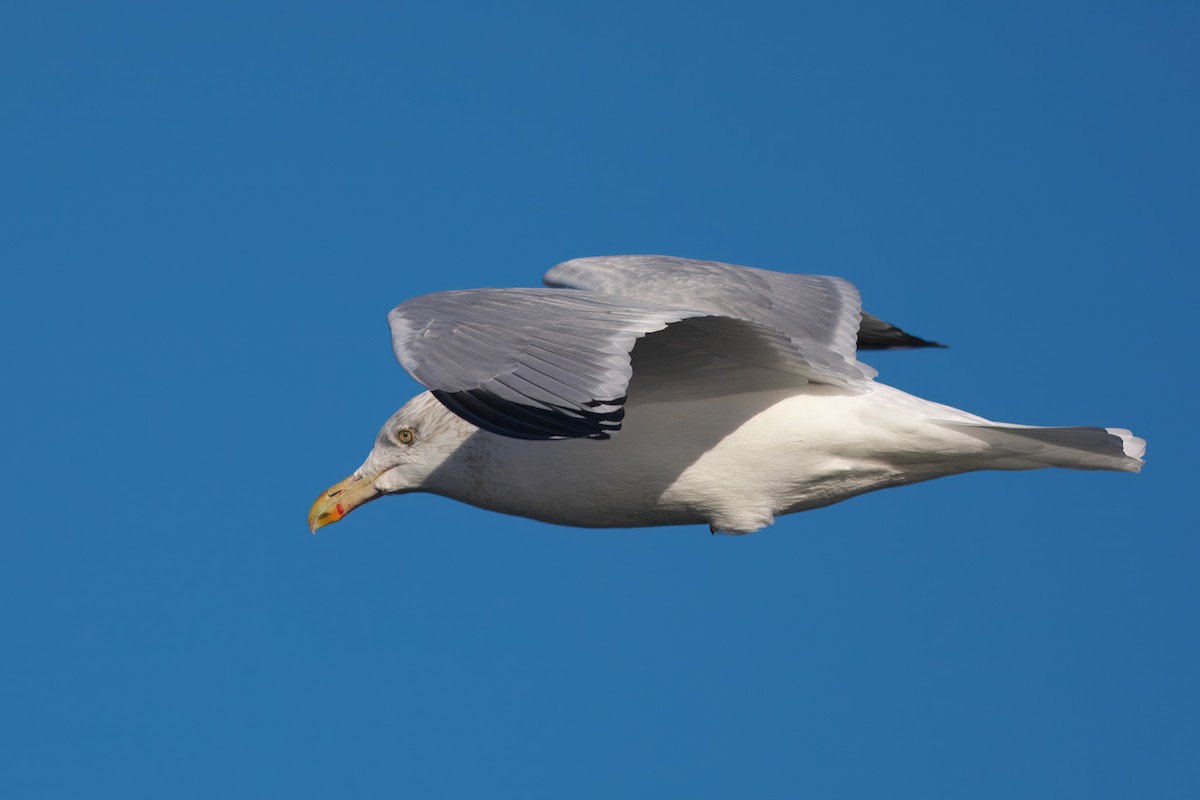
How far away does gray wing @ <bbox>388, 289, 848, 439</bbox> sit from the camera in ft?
21.5

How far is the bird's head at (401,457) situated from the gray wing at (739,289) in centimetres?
121

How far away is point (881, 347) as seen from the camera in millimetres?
11000

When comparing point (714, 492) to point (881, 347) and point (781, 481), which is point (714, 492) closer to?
point (781, 481)

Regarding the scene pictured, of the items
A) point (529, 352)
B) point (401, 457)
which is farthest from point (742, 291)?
point (529, 352)

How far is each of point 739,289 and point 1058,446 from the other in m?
2.15

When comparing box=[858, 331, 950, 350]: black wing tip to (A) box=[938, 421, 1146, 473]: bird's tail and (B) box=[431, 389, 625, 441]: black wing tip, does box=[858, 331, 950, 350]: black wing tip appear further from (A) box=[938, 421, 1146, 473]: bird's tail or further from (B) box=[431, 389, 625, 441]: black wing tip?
(B) box=[431, 389, 625, 441]: black wing tip

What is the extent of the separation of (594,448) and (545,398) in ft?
6.19

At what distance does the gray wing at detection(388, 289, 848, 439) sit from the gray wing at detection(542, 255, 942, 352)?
1777 millimetres

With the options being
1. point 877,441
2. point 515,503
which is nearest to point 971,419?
point 877,441

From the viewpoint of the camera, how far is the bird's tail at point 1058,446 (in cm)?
827

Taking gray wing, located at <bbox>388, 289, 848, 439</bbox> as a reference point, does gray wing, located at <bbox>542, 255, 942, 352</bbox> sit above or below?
above

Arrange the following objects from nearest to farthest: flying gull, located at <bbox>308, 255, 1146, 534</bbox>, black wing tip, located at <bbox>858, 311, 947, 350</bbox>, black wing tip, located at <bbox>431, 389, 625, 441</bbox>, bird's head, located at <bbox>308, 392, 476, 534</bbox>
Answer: black wing tip, located at <bbox>431, 389, 625, 441</bbox> → flying gull, located at <bbox>308, 255, 1146, 534</bbox> → bird's head, located at <bbox>308, 392, 476, 534</bbox> → black wing tip, located at <bbox>858, 311, 947, 350</bbox>

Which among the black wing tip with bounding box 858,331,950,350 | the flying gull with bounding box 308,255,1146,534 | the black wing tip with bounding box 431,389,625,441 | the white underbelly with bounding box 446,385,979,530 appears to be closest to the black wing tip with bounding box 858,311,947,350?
the black wing tip with bounding box 858,331,950,350

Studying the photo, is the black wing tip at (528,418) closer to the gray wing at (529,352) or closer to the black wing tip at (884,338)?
the gray wing at (529,352)
